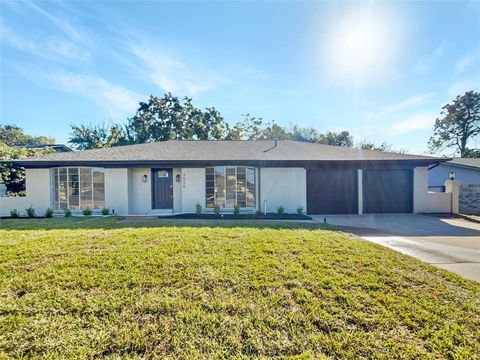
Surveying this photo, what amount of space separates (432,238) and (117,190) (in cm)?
1234

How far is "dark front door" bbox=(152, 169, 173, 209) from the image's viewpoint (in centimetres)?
1159

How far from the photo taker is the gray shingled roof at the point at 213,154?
36.0 feet

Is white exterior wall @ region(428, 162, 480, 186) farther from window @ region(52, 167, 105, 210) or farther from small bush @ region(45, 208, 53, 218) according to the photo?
small bush @ region(45, 208, 53, 218)

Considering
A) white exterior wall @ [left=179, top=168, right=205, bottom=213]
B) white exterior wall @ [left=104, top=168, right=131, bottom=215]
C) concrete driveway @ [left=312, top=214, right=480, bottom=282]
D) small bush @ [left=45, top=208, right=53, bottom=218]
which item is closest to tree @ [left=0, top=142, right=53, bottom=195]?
small bush @ [left=45, top=208, right=53, bottom=218]

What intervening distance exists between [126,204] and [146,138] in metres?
23.0

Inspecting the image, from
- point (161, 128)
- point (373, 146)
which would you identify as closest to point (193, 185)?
point (161, 128)

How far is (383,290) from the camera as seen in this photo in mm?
3520

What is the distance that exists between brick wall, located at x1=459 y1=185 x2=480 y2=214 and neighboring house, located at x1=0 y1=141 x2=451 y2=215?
3270 mm

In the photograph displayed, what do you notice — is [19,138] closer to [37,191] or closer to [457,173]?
[37,191]

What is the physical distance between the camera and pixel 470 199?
1361 cm

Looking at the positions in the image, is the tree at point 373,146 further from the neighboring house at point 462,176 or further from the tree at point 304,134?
the neighboring house at point 462,176

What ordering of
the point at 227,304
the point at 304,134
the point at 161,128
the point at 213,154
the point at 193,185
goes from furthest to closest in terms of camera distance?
the point at 304,134, the point at 161,128, the point at 213,154, the point at 193,185, the point at 227,304

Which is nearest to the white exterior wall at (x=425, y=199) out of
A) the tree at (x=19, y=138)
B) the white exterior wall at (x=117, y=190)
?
the white exterior wall at (x=117, y=190)

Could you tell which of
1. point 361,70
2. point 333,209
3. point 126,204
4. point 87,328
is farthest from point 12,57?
Answer: point 333,209
